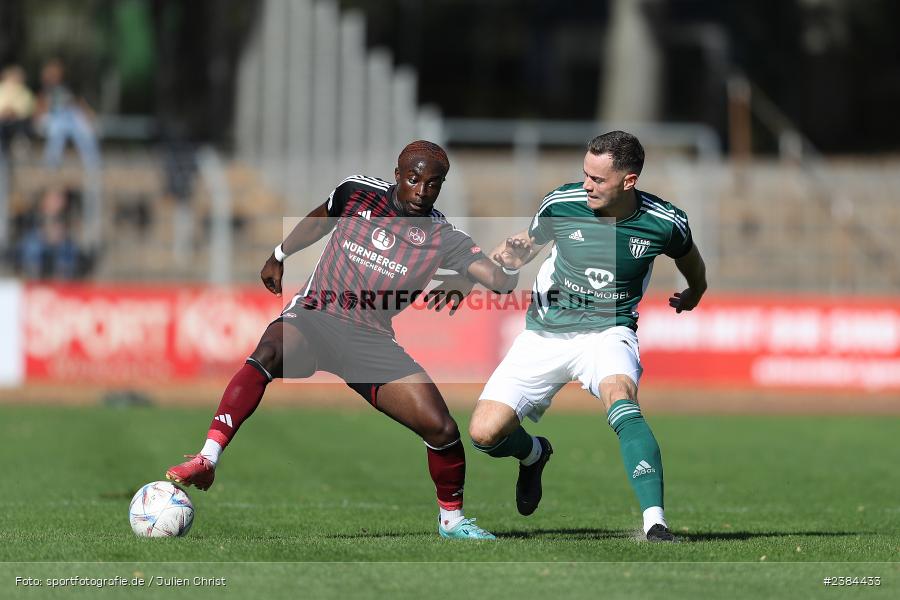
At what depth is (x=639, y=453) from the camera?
800 cm

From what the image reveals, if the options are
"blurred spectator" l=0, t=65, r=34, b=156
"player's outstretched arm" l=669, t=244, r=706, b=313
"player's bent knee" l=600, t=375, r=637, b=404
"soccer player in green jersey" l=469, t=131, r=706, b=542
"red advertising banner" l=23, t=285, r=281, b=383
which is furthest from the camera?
"blurred spectator" l=0, t=65, r=34, b=156

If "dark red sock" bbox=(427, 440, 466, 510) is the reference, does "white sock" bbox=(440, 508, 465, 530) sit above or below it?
below

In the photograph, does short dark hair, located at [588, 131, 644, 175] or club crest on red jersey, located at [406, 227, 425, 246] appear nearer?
short dark hair, located at [588, 131, 644, 175]

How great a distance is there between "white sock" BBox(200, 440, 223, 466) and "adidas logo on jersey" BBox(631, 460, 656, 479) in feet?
7.63

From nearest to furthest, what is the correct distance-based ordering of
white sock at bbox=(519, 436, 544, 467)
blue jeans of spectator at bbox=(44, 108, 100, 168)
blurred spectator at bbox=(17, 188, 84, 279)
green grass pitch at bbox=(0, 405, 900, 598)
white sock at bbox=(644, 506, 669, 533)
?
green grass pitch at bbox=(0, 405, 900, 598), white sock at bbox=(644, 506, 669, 533), white sock at bbox=(519, 436, 544, 467), blurred spectator at bbox=(17, 188, 84, 279), blue jeans of spectator at bbox=(44, 108, 100, 168)

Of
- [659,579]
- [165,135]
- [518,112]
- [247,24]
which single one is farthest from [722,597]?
[518,112]

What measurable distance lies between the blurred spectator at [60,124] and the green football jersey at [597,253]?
14.8m

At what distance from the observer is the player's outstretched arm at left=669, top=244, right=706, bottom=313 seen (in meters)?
8.86

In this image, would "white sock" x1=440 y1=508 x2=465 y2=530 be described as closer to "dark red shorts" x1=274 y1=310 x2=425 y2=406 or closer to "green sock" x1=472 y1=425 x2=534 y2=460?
"green sock" x1=472 y1=425 x2=534 y2=460

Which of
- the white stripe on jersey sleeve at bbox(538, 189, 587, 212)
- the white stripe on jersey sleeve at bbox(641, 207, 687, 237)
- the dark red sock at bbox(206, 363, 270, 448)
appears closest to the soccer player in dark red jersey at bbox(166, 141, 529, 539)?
the dark red sock at bbox(206, 363, 270, 448)

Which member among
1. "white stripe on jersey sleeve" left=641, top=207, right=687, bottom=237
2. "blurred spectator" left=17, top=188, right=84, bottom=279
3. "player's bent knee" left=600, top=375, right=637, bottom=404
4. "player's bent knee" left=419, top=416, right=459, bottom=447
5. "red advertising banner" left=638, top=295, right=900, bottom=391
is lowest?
"red advertising banner" left=638, top=295, right=900, bottom=391

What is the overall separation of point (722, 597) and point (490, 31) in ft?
117

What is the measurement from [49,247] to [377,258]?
13.9 m

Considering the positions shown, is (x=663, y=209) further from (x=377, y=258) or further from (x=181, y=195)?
(x=181, y=195)
